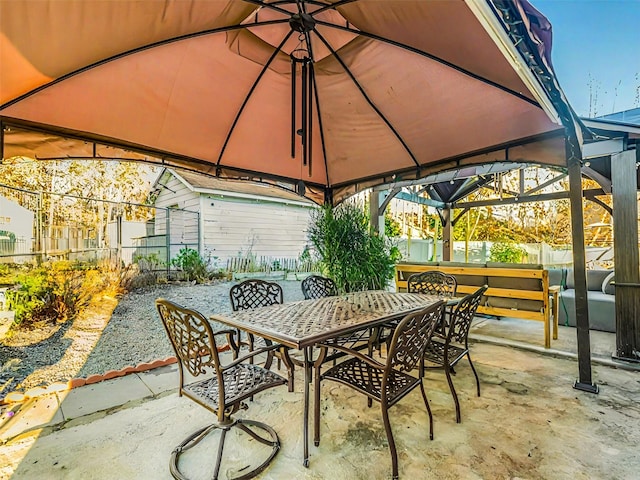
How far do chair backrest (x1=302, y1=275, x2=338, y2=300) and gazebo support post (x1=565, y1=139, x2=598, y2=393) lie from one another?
2316mm

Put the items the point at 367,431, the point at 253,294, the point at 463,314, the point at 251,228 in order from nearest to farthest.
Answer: the point at 367,431, the point at 463,314, the point at 253,294, the point at 251,228

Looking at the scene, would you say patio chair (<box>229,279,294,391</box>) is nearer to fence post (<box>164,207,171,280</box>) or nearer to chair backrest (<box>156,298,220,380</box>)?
chair backrest (<box>156,298,220,380</box>)

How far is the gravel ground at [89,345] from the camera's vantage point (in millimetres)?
2777

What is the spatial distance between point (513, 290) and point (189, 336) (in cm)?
378

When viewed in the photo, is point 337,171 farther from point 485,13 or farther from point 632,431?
point 632,431

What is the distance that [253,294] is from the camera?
3.04m

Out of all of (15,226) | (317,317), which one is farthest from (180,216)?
(317,317)

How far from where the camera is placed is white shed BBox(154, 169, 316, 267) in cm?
725

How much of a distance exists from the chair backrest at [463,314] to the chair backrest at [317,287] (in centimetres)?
150

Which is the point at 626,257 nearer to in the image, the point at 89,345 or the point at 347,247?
the point at 347,247

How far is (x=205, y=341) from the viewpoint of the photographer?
1.68 metres

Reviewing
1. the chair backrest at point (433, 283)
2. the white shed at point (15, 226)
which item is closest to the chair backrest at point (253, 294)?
the chair backrest at point (433, 283)

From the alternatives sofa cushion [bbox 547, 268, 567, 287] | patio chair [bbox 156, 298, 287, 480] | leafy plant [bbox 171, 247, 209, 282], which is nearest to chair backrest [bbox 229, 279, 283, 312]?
patio chair [bbox 156, 298, 287, 480]

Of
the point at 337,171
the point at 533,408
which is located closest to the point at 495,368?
the point at 533,408
